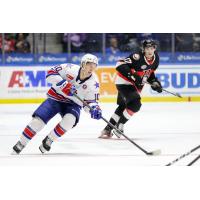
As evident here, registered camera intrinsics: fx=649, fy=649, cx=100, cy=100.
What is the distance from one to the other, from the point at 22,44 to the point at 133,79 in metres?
3.90

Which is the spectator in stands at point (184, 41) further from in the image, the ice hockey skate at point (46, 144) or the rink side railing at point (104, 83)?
the ice hockey skate at point (46, 144)

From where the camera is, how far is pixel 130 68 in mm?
6277

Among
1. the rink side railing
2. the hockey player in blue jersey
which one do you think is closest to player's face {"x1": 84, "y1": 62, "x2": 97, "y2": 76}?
the hockey player in blue jersey

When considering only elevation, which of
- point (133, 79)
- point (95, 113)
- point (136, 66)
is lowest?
point (95, 113)

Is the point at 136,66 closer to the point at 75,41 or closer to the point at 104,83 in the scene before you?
the point at 104,83

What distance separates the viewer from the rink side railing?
941cm

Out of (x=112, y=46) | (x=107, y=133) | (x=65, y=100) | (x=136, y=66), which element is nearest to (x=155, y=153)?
(x=65, y=100)

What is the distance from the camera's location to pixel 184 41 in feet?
32.5

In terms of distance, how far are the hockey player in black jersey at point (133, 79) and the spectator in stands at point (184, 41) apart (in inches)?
142

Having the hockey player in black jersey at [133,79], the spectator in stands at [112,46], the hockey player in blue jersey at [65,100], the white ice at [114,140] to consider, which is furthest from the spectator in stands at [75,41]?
the hockey player in blue jersey at [65,100]

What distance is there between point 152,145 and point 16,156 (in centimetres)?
135

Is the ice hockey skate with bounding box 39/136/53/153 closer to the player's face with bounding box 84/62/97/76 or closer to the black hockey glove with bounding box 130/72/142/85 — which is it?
the player's face with bounding box 84/62/97/76

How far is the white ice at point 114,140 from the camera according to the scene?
489 centimetres

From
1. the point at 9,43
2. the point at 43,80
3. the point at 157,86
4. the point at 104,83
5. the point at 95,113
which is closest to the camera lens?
the point at 95,113
